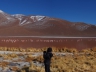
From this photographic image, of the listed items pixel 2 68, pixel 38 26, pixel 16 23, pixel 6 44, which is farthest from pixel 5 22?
pixel 2 68

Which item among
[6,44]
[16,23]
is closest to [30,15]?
[16,23]

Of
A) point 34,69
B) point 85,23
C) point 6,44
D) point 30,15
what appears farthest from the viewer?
point 30,15

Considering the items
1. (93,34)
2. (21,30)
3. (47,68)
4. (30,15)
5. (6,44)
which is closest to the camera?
(47,68)

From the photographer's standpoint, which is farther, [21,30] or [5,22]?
[5,22]

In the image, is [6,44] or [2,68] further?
[6,44]

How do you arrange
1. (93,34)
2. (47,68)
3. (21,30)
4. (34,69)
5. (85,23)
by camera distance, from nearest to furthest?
(47,68)
(34,69)
(21,30)
(93,34)
(85,23)

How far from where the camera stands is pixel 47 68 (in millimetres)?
13789

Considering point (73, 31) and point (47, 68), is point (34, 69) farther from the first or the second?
point (73, 31)

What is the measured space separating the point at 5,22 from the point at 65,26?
21.1m

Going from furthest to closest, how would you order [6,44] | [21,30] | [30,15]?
[30,15]
[21,30]
[6,44]

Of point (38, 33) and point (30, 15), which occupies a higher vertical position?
point (30, 15)

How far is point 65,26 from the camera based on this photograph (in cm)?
9344

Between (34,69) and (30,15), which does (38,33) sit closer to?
(30,15)

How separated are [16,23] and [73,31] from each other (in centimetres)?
2039
